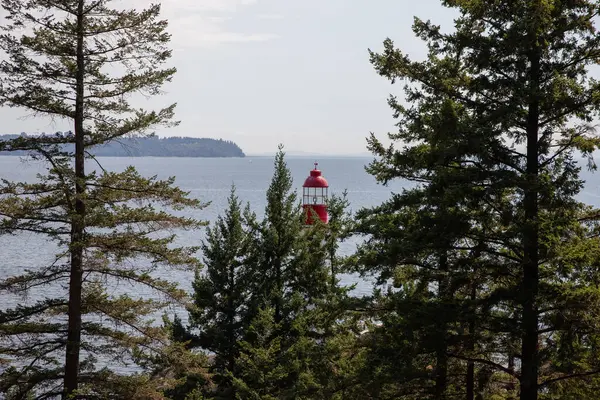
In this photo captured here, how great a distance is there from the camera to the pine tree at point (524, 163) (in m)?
9.74

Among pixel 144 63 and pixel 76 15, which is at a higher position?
pixel 76 15

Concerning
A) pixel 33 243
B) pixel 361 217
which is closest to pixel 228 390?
pixel 361 217

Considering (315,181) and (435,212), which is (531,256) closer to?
(435,212)

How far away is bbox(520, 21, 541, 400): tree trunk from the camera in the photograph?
9.74 m

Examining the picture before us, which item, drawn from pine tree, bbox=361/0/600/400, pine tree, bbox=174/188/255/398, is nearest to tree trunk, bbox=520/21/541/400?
pine tree, bbox=361/0/600/400

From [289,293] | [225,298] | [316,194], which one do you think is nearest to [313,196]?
[316,194]

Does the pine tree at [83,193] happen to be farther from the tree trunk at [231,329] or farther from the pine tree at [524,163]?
the tree trunk at [231,329]

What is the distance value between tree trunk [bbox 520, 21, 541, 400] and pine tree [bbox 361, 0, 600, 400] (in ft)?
0.06

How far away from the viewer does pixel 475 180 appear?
10.1 metres

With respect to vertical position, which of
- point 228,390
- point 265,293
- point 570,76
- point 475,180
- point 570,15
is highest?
point 570,15

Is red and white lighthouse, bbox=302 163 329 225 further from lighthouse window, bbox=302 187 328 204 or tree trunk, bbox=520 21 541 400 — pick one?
tree trunk, bbox=520 21 541 400

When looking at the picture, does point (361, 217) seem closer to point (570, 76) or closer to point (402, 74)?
point (402, 74)

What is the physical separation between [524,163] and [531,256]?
5.67 feet

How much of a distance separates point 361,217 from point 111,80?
6138 millimetres
